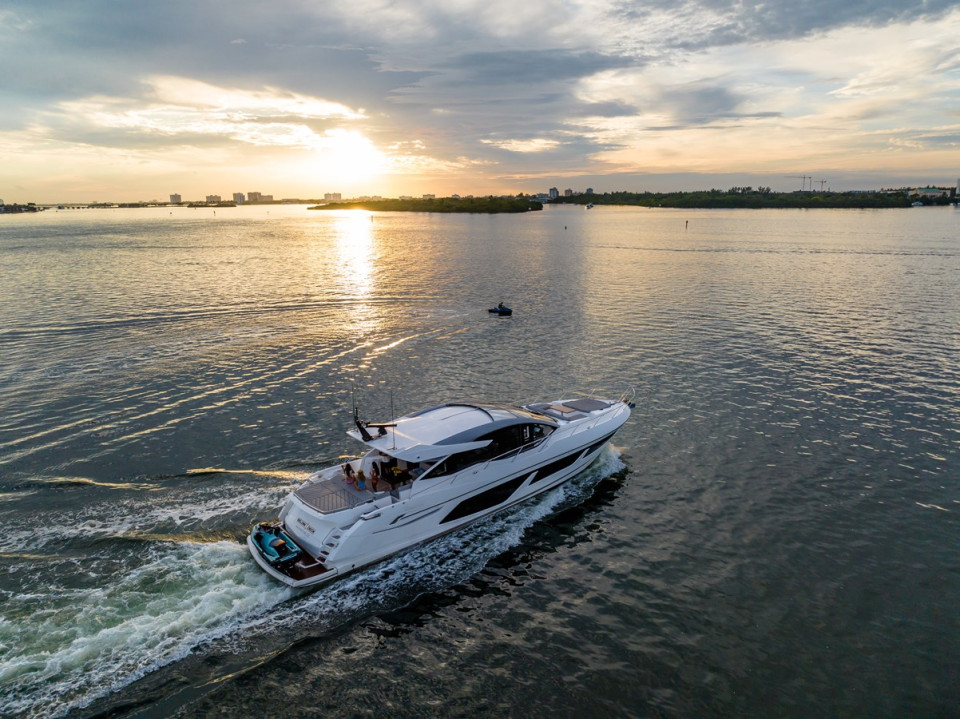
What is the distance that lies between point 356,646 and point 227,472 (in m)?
10.5

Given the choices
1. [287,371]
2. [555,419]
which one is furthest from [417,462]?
[287,371]

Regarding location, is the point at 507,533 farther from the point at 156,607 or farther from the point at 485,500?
the point at 156,607

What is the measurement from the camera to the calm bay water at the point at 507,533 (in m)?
12.5

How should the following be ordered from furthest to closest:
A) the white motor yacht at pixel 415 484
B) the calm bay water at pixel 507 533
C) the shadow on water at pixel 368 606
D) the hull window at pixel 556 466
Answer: the hull window at pixel 556 466
the white motor yacht at pixel 415 484
the calm bay water at pixel 507 533
the shadow on water at pixel 368 606

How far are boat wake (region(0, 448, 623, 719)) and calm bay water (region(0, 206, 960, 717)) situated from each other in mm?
70

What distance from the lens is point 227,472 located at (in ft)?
69.3

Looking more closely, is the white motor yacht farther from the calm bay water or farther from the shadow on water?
the calm bay water

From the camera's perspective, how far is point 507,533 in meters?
18.5

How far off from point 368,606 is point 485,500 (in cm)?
535

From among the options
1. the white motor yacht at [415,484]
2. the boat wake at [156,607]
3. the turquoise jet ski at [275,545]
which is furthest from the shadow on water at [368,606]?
the turquoise jet ski at [275,545]

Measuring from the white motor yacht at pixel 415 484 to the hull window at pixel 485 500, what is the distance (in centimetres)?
4

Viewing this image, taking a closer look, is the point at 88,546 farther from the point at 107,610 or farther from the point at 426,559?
the point at 426,559

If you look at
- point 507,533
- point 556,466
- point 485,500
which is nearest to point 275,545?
point 485,500

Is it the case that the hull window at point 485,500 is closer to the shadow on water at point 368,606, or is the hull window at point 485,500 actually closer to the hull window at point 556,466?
the shadow on water at point 368,606
